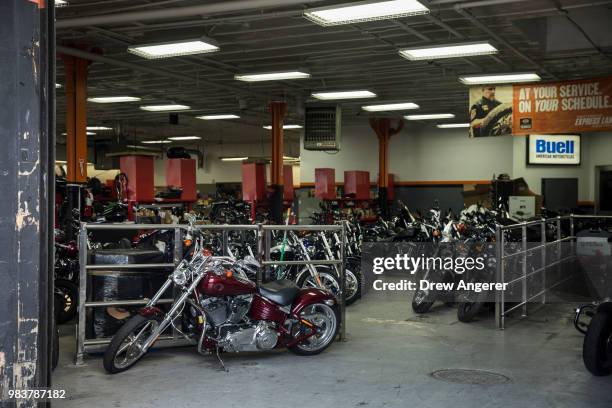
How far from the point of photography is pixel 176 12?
775 centimetres

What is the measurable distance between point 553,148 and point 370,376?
10794mm

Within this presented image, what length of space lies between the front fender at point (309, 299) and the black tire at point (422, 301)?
2.39 metres

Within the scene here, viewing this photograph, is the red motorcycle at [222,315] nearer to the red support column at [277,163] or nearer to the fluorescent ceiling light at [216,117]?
the red support column at [277,163]

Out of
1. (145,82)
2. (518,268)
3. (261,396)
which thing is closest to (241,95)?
(145,82)

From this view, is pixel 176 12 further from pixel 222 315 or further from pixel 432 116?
pixel 432 116

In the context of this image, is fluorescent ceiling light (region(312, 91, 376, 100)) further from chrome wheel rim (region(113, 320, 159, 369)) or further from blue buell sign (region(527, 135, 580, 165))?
chrome wheel rim (region(113, 320, 159, 369))

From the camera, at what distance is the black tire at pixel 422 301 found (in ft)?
28.0

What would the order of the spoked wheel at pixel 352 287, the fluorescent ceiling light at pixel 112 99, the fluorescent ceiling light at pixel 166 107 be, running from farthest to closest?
the fluorescent ceiling light at pixel 166 107 < the fluorescent ceiling light at pixel 112 99 < the spoked wheel at pixel 352 287

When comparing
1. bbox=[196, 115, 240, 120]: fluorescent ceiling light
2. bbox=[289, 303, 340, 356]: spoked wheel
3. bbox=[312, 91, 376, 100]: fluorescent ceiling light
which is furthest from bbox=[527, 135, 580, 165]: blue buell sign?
bbox=[289, 303, 340, 356]: spoked wheel

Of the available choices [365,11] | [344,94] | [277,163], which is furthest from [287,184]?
[365,11]

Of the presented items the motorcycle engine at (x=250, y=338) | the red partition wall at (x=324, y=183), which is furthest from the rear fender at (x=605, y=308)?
the red partition wall at (x=324, y=183)

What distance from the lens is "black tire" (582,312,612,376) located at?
5.50 meters

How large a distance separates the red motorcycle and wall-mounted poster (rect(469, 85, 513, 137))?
16.3ft

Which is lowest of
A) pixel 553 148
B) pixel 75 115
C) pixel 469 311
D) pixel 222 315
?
pixel 469 311
